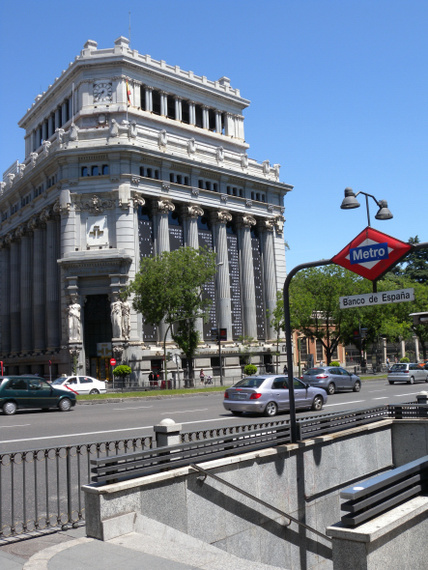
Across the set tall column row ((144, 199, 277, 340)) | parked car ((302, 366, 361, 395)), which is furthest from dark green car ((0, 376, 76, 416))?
tall column row ((144, 199, 277, 340))

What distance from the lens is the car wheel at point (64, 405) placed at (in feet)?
86.8

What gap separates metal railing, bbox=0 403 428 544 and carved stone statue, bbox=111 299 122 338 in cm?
3538

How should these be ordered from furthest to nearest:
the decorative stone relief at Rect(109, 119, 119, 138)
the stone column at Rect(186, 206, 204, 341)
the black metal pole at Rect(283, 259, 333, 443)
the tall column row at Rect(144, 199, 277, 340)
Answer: the stone column at Rect(186, 206, 204, 341) → the tall column row at Rect(144, 199, 277, 340) → the decorative stone relief at Rect(109, 119, 119, 138) → the black metal pole at Rect(283, 259, 333, 443)

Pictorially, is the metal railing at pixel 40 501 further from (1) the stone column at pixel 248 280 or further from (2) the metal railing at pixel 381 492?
(1) the stone column at pixel 248 280

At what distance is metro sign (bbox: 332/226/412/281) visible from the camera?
9281 millimetres

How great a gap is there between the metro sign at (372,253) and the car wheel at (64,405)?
19.7m

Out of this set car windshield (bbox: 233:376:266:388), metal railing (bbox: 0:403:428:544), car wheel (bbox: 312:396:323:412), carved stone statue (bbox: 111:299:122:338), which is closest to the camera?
metal railing (bbox: 0:403:428:544)

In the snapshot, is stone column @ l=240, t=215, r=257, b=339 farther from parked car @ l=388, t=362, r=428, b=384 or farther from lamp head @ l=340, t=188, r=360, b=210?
lamp head @ l=340, t=188, r=360, b=210

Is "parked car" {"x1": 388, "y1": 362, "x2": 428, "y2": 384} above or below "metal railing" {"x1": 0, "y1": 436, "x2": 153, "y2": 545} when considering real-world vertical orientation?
below

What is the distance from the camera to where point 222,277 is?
5709 cm

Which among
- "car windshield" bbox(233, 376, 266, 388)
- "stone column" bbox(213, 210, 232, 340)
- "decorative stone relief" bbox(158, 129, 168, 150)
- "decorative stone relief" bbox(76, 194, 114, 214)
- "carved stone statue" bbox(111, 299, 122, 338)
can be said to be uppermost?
"decorative stone relief" bbox(158, 129, 168, 150)

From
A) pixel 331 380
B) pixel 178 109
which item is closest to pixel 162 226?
pixel 178 109

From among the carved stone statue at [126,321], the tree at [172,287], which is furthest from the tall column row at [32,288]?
the tree at [172,287]

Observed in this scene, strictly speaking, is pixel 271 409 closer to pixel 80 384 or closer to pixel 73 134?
pixel 80 384
